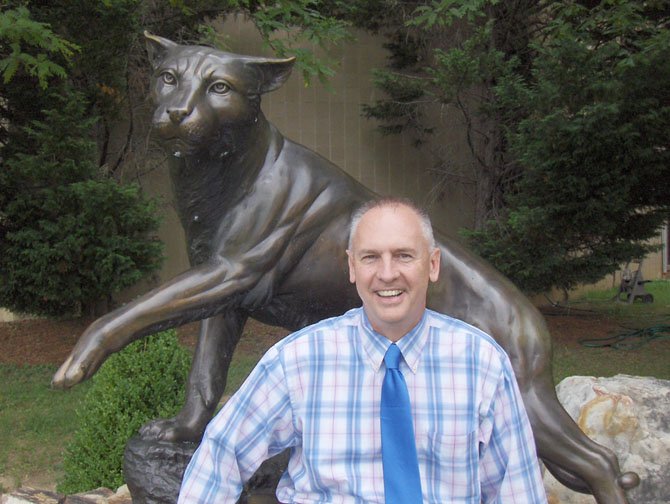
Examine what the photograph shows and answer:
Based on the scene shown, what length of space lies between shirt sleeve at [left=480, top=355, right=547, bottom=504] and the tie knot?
10.1 inches

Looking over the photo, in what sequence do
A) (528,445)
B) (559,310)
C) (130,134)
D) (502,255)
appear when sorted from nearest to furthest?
(528,445) < (502,255) < (130,134) < (559,310)

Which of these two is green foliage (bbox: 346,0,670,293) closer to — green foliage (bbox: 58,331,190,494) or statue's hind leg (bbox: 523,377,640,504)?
green foliage (bbox: 58,331,190,494)

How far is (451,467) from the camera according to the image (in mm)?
1756

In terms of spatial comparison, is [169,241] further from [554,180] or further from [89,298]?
[554,180]

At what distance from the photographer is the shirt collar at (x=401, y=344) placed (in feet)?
5.91

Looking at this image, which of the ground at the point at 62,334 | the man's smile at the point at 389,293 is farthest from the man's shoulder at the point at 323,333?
the ground at the point at 62,334

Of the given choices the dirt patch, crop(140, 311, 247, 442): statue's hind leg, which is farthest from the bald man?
the dirt patch

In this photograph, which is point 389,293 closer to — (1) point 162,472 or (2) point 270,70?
(2) point 270,70

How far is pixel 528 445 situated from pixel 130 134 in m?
8.91

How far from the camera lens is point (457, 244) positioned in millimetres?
2893

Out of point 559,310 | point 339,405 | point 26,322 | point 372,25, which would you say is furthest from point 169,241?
point 339,405

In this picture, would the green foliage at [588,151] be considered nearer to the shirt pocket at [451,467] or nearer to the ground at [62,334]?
the ground at [62,334]

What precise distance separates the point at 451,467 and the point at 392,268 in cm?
51

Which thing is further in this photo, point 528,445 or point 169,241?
point 169,241
